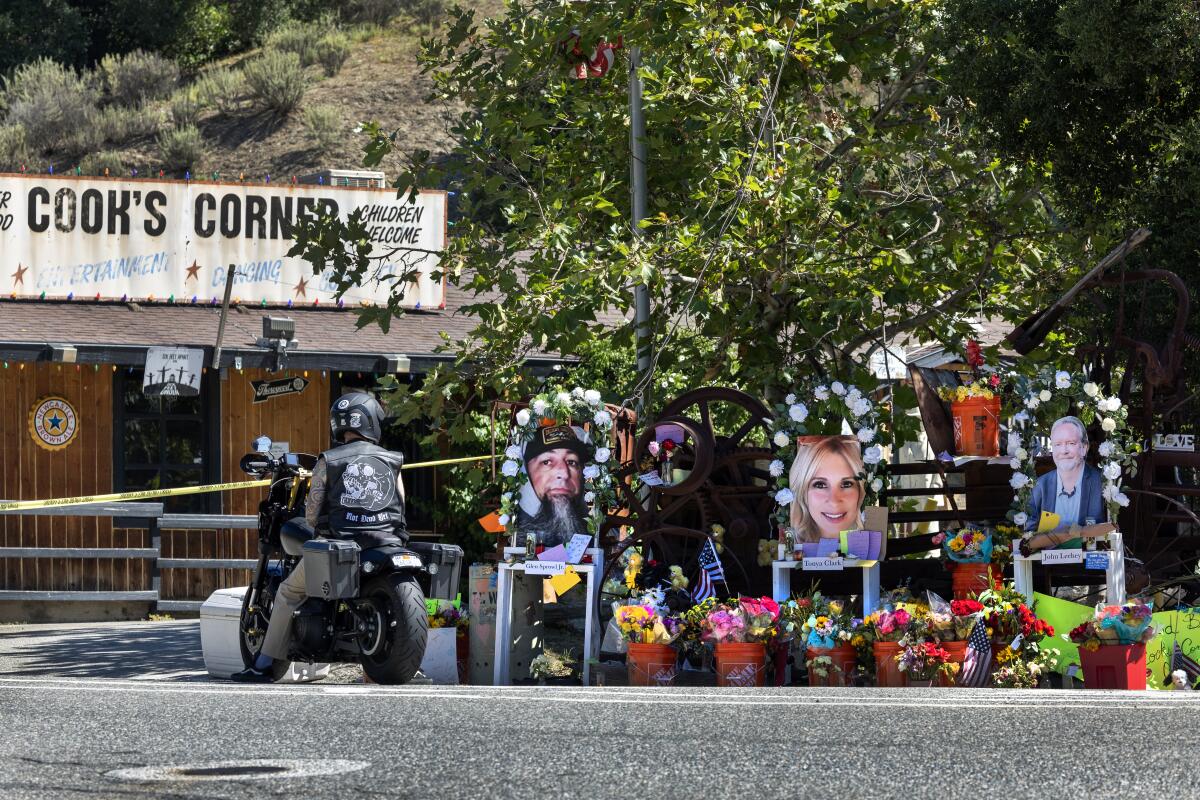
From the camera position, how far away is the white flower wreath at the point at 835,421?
36.2 feet

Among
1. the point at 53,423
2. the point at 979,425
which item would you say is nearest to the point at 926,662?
the point at 979,425

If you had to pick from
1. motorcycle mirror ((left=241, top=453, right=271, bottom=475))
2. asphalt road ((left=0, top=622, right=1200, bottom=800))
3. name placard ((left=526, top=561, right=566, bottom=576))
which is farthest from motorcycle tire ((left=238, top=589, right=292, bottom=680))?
asphalt road ((left=0, top=622, right=1200, bottom=800))

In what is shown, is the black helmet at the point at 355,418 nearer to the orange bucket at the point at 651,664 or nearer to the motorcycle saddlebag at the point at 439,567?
the motorcycle saddlebag at the point at 439,567

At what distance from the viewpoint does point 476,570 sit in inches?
448

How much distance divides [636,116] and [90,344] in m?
6.48

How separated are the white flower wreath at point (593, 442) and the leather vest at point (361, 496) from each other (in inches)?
55.0

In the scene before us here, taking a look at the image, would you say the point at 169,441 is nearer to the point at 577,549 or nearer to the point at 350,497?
the point at 577,549

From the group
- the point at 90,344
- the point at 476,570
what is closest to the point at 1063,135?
the point at 476,570

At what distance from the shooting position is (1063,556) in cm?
1024

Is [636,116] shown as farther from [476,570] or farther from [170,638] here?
[170,638]

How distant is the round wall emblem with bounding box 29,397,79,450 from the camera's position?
59.6ft

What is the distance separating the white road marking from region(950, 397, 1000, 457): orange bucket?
2.87m

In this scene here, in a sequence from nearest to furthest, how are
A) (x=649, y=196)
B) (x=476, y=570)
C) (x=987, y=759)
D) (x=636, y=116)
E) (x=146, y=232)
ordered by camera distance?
(x=987, y=759)
(x=476, y=570)
(x=636, y=116)
(x=649, y=196)
(x=146, y=232)

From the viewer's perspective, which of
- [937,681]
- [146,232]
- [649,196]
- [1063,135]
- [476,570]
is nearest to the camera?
[937,681]
